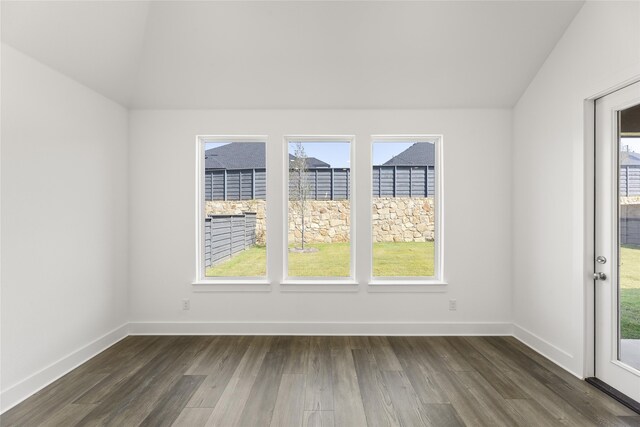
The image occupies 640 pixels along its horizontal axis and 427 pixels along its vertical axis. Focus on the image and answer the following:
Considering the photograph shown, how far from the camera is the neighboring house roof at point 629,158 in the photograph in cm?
255

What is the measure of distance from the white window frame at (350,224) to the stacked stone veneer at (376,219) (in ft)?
0.30

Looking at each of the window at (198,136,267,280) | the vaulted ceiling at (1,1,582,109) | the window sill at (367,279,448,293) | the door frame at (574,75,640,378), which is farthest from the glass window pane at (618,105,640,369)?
the window at (198,136,267,280)

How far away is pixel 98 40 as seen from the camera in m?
2.89

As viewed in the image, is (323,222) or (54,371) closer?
(54,371)

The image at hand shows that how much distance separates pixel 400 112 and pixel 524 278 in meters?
2.25

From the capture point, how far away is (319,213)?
4.03 meters

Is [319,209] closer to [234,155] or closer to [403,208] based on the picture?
[403,208]

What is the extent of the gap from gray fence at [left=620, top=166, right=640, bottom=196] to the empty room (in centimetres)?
2

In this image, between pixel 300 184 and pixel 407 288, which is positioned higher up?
pixel 300 184

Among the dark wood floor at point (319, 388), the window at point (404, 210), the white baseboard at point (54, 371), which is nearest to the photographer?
the dark wood floor at point (319, 388)

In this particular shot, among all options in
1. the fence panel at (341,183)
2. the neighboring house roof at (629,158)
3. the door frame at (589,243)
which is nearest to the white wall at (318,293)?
the fence panel at (341,183)

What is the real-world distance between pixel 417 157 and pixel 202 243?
272 cm

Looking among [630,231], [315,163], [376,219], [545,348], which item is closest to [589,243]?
[630,231]

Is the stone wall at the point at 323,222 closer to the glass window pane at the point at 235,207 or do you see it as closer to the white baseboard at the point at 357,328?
the glass window pane at the point at 235,207
